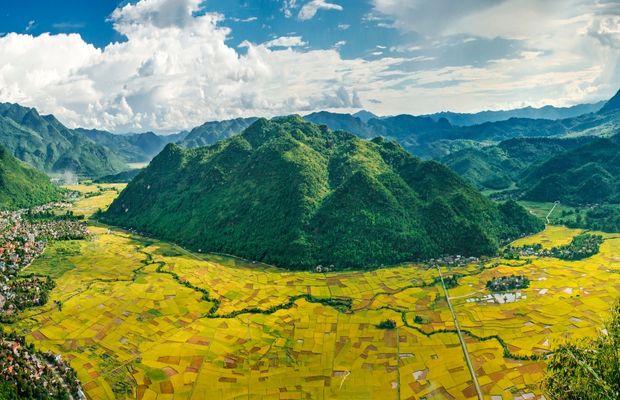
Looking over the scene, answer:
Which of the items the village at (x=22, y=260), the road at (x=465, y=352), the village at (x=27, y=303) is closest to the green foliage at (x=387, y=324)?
the road at (x=465, y=352)

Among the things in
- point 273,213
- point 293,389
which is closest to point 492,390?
point 293,389

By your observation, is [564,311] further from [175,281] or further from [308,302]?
[175,281]

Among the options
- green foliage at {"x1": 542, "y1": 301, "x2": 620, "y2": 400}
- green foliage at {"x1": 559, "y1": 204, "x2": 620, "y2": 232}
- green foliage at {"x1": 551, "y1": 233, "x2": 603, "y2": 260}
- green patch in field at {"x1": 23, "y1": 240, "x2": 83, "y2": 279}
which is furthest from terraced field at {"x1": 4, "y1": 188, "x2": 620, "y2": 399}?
green foliage at {"x1": 542, "y1": 301, "x2": 620, "y2": 400}

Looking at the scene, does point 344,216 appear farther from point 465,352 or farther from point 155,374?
point 155,374

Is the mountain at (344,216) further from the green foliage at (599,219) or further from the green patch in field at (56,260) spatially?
the green patch in field at (56,260)

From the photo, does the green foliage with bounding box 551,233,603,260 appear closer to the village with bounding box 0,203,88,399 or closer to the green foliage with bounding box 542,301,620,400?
the green foliage with bounding box 542,301,620,400
